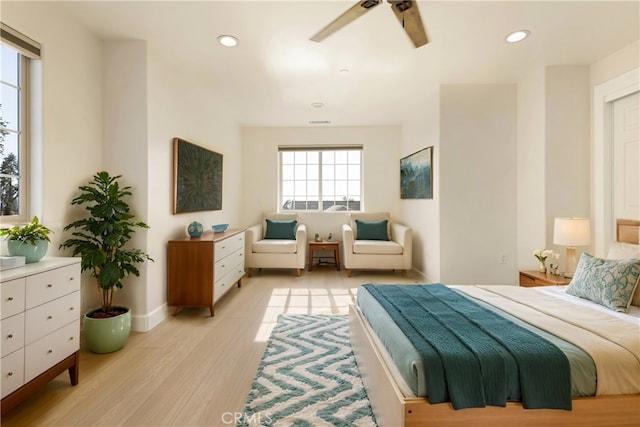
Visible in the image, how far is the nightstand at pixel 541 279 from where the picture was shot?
2576 millimetres

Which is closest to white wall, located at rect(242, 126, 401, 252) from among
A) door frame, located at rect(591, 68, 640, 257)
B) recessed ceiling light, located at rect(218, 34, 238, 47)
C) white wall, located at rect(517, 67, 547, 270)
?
white wall, located at rect(517, 67, 547, 270)

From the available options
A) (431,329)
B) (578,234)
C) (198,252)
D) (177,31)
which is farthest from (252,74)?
(578,234)

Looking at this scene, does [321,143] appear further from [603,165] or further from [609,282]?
[609,282]

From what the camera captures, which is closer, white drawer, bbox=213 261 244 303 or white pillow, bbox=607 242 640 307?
white pillow, bbox=607 242 640 307

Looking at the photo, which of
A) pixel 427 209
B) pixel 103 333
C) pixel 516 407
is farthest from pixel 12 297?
pixel 427 209

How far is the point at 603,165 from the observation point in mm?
2881

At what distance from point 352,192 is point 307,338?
11.7 ft

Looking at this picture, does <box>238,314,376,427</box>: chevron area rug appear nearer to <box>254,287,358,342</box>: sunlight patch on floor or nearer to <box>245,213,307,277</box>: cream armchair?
<box>254,287,358,342</box>: sunlight patch on floor

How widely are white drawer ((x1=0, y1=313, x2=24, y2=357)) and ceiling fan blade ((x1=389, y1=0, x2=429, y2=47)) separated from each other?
246 cm

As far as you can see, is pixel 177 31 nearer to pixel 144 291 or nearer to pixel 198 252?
pixel 198 252

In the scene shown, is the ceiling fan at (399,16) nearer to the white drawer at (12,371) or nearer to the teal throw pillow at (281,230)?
the white drawer at (12,371)

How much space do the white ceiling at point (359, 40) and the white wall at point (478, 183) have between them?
27 centimetres

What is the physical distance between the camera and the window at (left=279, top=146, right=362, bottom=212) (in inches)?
222

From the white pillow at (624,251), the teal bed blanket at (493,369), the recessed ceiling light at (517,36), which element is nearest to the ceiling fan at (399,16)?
the recessed ceiling light at (517,36)
